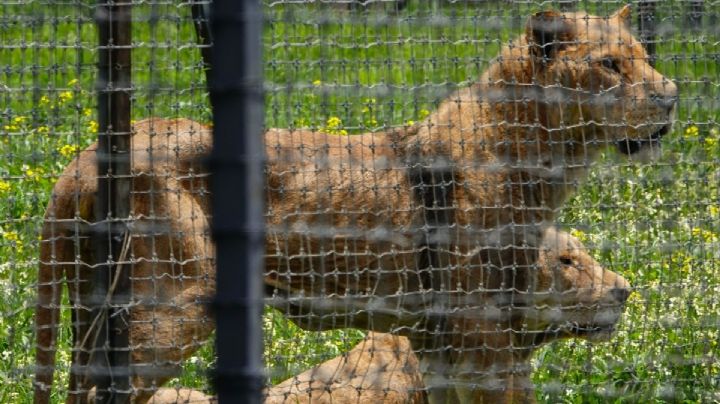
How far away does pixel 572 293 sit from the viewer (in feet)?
18.8

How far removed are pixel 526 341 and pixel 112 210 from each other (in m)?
1.93

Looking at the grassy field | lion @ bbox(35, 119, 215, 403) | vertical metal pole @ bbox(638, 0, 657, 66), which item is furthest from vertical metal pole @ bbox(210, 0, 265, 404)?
vertical metal pole @ bbox(638, 0, 657, 66)

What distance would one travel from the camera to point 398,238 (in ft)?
18.1

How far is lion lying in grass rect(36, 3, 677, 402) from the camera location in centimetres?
523

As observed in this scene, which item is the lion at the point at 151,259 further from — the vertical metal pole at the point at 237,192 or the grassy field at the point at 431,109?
the vertical metal pole at the point at 237,192

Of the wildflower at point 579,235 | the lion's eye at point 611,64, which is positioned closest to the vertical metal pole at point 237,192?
the lion's eye at point 611,64

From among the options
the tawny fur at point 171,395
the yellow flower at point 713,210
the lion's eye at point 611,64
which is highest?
the lion's eye at point 611,64

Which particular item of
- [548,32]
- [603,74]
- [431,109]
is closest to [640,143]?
[603,74]

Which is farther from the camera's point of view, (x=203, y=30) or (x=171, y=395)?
(x=171, y=395)

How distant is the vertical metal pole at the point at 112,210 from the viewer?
4.89 metres

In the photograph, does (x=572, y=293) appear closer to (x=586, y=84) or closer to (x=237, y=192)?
(x=586, y=84)

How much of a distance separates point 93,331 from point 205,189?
72 centimetres

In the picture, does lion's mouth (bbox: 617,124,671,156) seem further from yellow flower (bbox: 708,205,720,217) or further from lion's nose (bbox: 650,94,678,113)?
yellow flower (bbox: 708,205,720,217)

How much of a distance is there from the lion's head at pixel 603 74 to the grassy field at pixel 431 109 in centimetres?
11
